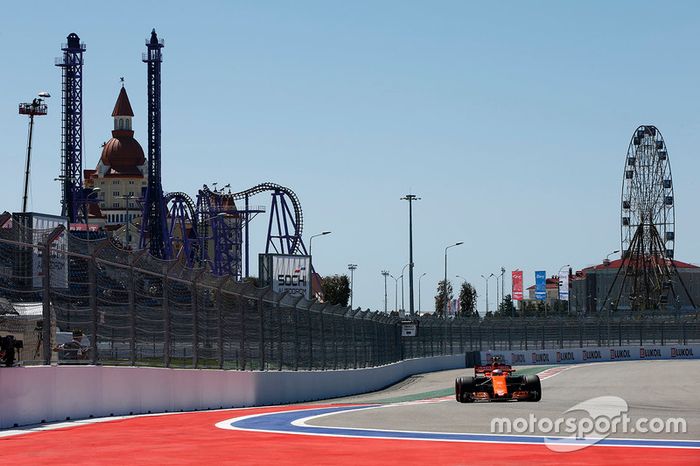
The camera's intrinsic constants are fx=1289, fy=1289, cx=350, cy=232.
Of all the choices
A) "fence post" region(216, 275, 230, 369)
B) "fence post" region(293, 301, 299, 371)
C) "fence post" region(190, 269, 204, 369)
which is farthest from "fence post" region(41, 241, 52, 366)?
"fence post" region(293, 301, 299, 371)

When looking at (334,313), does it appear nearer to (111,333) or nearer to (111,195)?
(111,333)

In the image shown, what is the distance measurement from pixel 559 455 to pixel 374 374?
30789 millimetres

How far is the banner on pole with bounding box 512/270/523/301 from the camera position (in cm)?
12412

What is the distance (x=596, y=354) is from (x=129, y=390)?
62.5 meters

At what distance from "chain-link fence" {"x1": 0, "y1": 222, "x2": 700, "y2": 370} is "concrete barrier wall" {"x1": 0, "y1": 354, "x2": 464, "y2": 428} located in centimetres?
24

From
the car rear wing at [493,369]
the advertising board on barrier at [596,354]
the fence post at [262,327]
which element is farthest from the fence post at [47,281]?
the advertising board on barrier at [596,354]

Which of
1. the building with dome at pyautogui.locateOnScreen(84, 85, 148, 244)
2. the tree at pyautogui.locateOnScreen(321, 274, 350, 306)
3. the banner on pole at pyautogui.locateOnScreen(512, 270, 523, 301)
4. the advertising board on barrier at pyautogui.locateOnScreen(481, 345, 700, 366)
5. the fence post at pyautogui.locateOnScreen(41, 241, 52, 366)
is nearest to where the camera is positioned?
the fence post at pyautogui.locateOnScreen(41, 241, 52, 366)

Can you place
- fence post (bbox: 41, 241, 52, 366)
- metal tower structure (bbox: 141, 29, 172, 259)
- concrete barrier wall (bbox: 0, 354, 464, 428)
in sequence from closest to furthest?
concrete barrier wall (bbox: 0, 354, 464, 428), fence post (bbox: 41, 241, 52, 366), metal tower structure (bbox: 141, 29, 172, 259)

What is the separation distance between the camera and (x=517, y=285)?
12488cm

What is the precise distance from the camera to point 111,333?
1830cm

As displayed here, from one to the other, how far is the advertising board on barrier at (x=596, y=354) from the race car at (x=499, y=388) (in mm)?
42004

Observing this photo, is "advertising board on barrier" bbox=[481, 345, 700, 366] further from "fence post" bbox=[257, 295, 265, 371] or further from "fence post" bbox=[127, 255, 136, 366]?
"fence post" bbox=[127, 255, 136, 366]

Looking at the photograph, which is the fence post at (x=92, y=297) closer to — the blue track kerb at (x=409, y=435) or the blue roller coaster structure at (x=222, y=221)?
the blue track kerb at (x=409, y=435)

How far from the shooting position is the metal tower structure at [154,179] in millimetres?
93625
